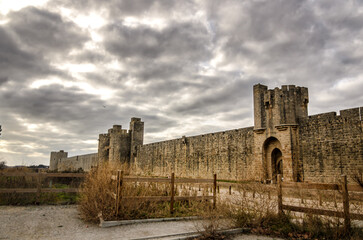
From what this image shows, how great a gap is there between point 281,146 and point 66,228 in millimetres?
14124

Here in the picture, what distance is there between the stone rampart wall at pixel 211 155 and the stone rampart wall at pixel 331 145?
356cm

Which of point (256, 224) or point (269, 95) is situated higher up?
point (269, 95)

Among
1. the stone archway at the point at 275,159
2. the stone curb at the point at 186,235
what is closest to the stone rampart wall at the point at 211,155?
the stone archway at the point at 275,159

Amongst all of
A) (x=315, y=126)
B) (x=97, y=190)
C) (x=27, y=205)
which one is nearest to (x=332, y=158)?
(x=315, y=126)

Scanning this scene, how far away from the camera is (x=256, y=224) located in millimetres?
6234

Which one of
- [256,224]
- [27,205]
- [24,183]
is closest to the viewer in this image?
[256,224]

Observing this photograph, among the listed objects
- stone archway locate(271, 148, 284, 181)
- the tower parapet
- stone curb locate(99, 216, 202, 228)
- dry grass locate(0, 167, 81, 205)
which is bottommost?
stone curb locate(99, 216, 202, 228)

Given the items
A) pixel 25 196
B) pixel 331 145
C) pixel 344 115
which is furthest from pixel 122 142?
pixel 344 115

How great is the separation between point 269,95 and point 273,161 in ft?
15.1

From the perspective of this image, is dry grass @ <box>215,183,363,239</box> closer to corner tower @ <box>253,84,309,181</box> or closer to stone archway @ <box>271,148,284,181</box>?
corner tower @ <box>253,84,309,181</box>

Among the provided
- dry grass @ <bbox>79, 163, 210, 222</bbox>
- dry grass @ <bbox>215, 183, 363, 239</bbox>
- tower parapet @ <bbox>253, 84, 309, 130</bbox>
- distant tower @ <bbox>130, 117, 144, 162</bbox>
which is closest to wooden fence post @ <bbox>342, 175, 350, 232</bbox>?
dry grass @ <bbox>215, 183, 363, 239</bbox>

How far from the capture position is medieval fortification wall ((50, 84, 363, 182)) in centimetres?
1366

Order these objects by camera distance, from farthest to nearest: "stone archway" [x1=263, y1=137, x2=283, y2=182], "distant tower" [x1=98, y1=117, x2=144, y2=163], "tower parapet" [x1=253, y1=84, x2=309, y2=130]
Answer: "distant tower" [x1=98, y1=117, x2=144, y2=163] < "stone archway" [x1=263, y1=137, x2=283, y2=182] < "tower parapet" [x1=253, y1=84, x2=309, y2=130]

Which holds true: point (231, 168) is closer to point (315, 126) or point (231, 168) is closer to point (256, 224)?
point (315, 126)
